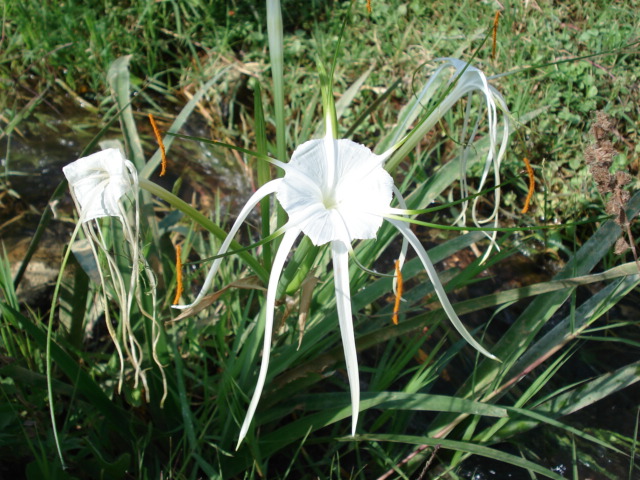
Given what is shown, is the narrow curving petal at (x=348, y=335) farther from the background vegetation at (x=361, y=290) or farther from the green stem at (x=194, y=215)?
the background vegetation at (x=361, y=290)

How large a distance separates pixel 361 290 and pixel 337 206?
443mm

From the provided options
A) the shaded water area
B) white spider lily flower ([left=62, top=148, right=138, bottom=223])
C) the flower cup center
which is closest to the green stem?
white spider lily flower ([left=62, top=148, right=138, bottom=223])

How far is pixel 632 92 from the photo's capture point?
6.74ft

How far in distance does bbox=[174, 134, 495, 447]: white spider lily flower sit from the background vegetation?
0.19m

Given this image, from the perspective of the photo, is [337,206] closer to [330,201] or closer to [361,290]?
[330,201]

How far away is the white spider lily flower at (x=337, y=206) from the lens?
763mm

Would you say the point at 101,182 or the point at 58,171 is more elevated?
the point at 101,182

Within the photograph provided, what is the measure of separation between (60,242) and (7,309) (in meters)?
0.85

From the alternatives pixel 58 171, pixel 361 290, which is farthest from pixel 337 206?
pixel 58 171

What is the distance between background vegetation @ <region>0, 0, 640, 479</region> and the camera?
1.14 m

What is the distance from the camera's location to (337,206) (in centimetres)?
85

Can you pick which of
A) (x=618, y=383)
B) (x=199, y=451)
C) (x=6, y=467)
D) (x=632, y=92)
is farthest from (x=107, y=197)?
(x=632, y=92)

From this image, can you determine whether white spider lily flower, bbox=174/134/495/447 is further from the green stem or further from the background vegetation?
the background vegetation

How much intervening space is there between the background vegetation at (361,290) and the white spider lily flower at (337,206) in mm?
194
